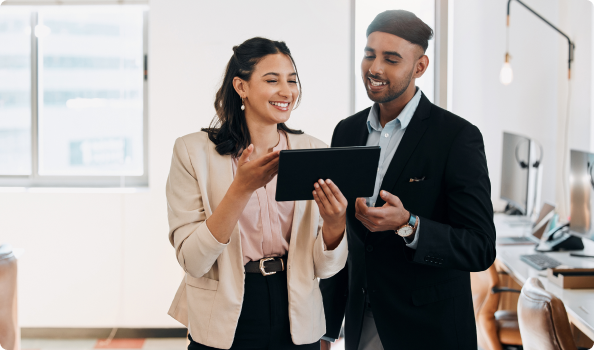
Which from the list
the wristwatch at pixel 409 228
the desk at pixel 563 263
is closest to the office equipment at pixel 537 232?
the desk at pixel 563 263

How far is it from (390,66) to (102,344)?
3.00 metres

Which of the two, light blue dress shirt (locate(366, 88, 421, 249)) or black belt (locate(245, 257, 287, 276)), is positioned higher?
light blue dress shirt (locate(366, 88, 421, 249))

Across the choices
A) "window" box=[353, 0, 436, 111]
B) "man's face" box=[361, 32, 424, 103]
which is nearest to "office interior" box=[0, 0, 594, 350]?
"window" box=[353, 0, 436, 111]

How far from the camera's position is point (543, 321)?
4.59 feet

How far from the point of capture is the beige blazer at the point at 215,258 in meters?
1.16

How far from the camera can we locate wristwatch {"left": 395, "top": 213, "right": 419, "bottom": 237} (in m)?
1.18

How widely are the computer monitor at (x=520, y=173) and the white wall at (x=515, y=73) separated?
1.05 ft

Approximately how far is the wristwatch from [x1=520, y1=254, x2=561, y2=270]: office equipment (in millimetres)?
1500

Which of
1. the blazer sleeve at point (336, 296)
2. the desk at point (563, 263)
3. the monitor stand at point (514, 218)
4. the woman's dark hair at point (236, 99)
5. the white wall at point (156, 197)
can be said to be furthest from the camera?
the monitor stand at point (514, 218)

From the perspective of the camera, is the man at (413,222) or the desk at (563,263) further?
the desk at (563,263)

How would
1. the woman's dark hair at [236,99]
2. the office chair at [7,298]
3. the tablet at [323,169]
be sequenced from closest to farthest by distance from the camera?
the tablet at [323,169] → the woman's dark hair at [236,99] → the office chair at [7,298]

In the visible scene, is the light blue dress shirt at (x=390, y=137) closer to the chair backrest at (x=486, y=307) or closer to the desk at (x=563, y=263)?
the desk at (x=563, y=263)

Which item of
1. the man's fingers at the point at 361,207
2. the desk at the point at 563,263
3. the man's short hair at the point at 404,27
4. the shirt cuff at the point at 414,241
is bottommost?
the desk at the point at 563,263

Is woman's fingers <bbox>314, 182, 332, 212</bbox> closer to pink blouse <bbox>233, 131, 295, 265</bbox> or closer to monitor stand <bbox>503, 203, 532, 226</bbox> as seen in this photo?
pink blouse <bbox>233, 131, 295, 265</bbox>
